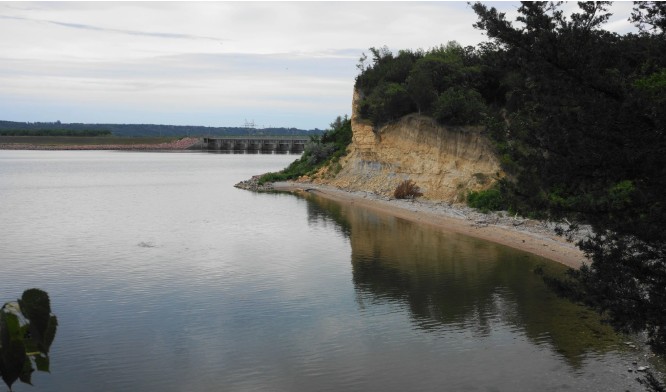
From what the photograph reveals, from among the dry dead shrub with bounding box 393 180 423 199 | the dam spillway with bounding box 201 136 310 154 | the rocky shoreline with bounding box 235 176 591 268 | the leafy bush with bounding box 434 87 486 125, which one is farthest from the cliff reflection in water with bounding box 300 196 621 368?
the dam spillway with bounding box 201 136 310 154

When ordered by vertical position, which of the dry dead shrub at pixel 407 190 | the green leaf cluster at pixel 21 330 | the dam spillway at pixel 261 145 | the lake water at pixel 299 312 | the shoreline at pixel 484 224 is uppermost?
the dam spillway at pixel 261 145

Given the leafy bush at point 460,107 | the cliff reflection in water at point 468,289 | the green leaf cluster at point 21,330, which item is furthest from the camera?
the leafy bush at point 460,107

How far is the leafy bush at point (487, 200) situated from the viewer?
4009 cm

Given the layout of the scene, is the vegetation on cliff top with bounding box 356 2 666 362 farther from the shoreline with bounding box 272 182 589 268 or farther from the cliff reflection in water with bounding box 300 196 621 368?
the shoreline with bounding box 272 182 589 268

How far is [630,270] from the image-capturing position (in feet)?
36.7

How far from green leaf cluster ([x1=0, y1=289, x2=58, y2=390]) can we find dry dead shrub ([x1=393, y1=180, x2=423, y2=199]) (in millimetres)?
46424

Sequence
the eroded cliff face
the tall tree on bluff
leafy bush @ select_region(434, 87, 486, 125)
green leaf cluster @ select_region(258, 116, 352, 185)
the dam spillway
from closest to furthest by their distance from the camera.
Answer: the tall tree on bluff
leafy bush @ select_region(434, 87, 486, 125)
the eroded cliff face
green leaf cluster @ select_region(258, 116, 352, 185)
the dam spillway

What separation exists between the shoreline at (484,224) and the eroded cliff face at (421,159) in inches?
61.8

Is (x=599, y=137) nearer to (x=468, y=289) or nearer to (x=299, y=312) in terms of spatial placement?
(x=299, y=312)

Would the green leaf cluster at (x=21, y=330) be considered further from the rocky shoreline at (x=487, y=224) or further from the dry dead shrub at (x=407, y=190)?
the dry dead shrub at (x=407, y=190)

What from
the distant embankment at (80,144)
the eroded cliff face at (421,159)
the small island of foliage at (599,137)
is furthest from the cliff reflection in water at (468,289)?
the distant embankment at (80,144)

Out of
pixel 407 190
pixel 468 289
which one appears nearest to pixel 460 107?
pixel 407 190

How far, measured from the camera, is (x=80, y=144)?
191m

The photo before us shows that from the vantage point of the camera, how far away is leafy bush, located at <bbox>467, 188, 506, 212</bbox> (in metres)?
40.1
